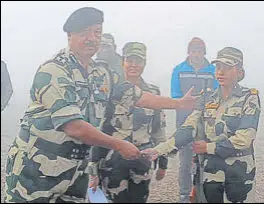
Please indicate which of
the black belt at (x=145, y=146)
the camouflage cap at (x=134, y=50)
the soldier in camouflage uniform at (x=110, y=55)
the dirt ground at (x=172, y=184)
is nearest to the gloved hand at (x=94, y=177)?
the black belt at (x=145, y=146)

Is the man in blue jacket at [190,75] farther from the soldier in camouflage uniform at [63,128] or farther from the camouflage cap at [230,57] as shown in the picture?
the soldier in camouflage uniform at [63,128]

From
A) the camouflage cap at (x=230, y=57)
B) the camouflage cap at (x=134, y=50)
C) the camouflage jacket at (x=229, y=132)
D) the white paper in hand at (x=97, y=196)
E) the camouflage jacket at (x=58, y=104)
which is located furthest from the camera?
the camouflage cap at (x=134, y=50)

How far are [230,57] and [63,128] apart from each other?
2.67 ft

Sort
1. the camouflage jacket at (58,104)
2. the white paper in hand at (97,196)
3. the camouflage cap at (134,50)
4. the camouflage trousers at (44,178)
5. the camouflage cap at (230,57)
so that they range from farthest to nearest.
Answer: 1. the camouflage cap at (134,50)
2. the white paper in hand at (97,196)
3. the camouflage cap at (230,57)
4. the camouflage trousers at (44,178)
5. the camouflage jacket at (58,104)

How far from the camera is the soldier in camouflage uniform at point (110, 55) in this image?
2386mm

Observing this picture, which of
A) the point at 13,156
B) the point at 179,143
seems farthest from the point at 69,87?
the point at 179,143

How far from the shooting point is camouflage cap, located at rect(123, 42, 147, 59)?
92.5 inches

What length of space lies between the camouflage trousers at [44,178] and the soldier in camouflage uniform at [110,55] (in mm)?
591

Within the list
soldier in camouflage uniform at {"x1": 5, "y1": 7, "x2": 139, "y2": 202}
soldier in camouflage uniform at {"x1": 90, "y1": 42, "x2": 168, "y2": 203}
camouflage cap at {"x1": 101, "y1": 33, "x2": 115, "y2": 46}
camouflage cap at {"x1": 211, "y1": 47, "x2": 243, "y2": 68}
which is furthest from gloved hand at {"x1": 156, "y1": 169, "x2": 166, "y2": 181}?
camouflage cap at {"x1": 101, "y1": 33, "x2": 115, "y2": 46}

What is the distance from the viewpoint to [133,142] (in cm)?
Answer: 231

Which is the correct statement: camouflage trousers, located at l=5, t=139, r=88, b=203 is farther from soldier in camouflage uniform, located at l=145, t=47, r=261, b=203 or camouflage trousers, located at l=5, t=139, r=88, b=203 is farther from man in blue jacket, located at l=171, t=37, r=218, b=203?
man in blue jacket, located at l=171, t=37, r=218, b=203

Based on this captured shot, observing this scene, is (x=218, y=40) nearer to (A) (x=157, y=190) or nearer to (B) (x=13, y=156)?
(A) (x=157, y=190)

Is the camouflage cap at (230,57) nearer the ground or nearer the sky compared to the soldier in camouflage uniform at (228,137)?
nearer the sky

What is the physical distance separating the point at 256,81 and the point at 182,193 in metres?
0.76
